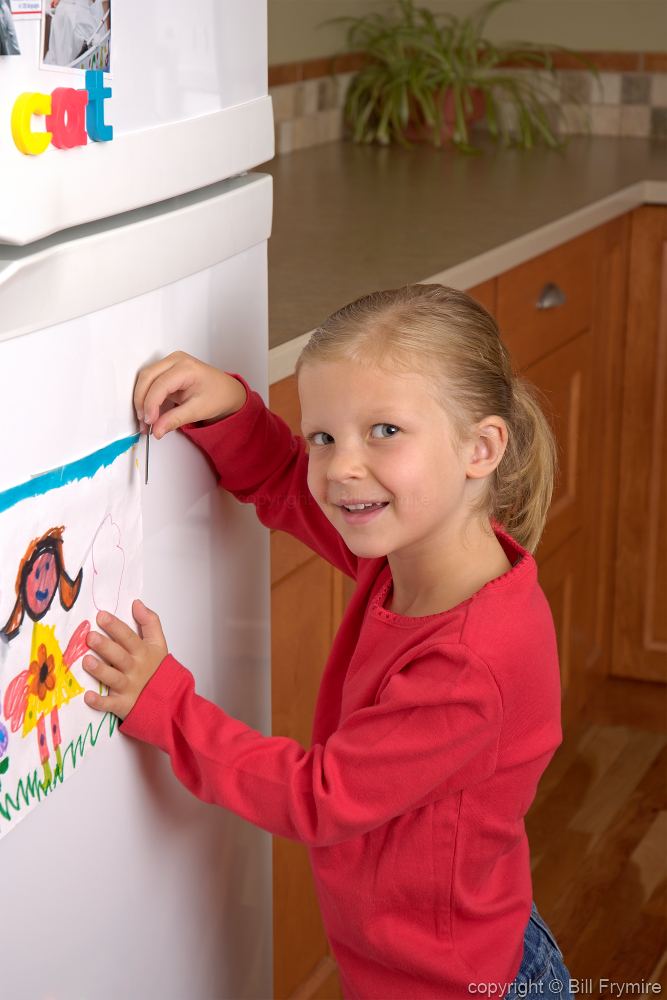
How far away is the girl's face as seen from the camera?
2.80 feet

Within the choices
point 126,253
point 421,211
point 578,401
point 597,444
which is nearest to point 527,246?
point 421,211

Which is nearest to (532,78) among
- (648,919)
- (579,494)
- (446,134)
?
(446,134)

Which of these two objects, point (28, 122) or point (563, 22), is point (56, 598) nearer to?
point (28, 122)

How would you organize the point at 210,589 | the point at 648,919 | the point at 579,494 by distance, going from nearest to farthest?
the point at 210,589 < the point at 648,919 < the point at 579,494

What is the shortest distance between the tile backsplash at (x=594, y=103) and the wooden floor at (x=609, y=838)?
3.87 feet

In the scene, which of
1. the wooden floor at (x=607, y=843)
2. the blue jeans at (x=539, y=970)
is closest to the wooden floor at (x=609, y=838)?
the wooden floor at (x=607, y=843)

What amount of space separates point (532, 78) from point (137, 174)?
224 cm

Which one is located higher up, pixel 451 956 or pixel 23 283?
pixel 23 283

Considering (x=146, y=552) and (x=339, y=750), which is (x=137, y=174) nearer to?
(x=146, y=552)

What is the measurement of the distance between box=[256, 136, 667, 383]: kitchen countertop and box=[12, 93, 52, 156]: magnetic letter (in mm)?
540

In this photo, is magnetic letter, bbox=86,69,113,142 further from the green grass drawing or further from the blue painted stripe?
the green grass drawing

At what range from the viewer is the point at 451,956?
95cm

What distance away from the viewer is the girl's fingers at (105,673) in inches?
29.5

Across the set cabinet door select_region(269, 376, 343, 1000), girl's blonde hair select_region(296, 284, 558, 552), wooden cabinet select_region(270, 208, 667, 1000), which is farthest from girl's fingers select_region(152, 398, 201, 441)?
wooden cabinet select_region(270, 208, 667, 1000)
